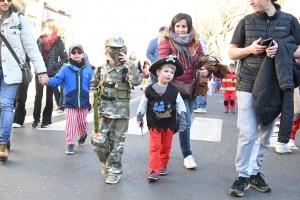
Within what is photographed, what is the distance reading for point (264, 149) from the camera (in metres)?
4.63

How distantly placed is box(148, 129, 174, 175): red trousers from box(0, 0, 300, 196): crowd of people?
0.01 metres

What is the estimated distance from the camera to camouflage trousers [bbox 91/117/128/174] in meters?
4.83

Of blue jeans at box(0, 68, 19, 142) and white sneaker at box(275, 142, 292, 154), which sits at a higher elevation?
blue jeans at box(0, 68, 19, 142)

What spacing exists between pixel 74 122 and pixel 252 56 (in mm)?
3086

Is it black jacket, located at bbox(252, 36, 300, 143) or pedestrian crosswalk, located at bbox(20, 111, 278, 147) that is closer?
black jacket, located at bbox(252, 36, 300, 143)

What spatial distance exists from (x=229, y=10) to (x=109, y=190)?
116 feet

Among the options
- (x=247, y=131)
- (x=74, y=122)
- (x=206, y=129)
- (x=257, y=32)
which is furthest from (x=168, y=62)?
(x=206, y=129)

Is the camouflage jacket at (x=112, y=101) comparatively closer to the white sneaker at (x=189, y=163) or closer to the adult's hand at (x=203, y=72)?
the adult's hand at (x=203, y=72)

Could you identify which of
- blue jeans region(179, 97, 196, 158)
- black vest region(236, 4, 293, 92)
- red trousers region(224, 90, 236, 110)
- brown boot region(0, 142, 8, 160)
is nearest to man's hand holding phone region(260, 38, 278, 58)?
black vest region(236, 4, 293, 92)

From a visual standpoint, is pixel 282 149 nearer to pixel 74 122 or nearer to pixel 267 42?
pixel 267 42

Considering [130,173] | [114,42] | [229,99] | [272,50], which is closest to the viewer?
[272,50]

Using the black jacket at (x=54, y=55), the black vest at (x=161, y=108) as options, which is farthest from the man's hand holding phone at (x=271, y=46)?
the black jacket at (x=54, y=55)

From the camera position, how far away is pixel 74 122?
6410 mm

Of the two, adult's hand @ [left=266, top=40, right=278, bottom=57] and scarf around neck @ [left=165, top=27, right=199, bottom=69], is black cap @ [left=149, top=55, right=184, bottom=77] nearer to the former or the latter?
scarf around neck @ [left=165, top=27, right=199, bottom=69]
